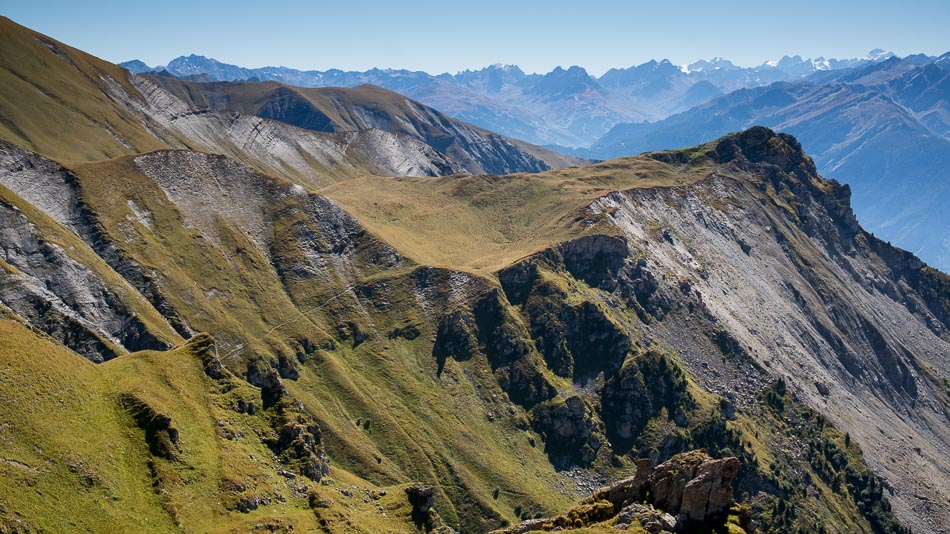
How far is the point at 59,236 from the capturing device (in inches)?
7771

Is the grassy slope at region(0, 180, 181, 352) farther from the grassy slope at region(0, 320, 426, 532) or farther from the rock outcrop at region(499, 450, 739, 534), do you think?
the rock outcrop at region(499, 450, 739, 534)

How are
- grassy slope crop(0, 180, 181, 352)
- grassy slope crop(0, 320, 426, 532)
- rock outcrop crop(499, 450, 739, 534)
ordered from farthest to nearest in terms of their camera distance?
1. grassy slope crop(0, 180, 181, 352)
2. grassy slope crop(0, 320, 426, 532)
3. rock outcrop crop(499, 450, 739, 534)

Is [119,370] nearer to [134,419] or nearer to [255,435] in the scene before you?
[134,419]

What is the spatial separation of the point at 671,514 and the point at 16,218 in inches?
7624

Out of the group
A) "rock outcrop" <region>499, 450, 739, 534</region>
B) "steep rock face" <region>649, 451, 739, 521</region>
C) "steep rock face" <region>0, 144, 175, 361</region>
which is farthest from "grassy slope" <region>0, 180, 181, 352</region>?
"steep rock face" <region>649, 451, 739, 521</region>

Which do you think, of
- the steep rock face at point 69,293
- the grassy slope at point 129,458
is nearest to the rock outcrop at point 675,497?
the grassy slope at point 129,458

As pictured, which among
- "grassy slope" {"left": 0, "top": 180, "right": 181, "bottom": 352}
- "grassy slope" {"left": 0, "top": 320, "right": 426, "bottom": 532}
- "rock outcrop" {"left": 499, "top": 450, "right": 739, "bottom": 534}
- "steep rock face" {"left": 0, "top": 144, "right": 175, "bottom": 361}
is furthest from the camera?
"grassy slope" {"left": 0, "top": 180, "right": 181, "bottom": 352}

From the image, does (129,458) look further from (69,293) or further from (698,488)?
(69,293)

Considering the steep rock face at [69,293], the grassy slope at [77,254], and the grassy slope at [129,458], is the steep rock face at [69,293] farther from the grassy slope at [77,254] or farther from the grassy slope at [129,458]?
the grassy slope at [129,458]

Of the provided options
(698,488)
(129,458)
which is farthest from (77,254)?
(698,488)

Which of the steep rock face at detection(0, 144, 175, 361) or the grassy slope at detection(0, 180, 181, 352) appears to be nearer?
the steep rock face at detection(0, 144, 175, 361)

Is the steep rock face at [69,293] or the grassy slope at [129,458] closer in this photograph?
the grassy slope at [129,458]

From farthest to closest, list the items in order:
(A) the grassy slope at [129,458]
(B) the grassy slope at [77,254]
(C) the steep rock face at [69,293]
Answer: (B) the grassy slope at [77,254]
(C) the steep rock face at [69,293]
(A) the grassy slope at [129,458]

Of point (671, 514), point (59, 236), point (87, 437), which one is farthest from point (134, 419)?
point (59, 236)
